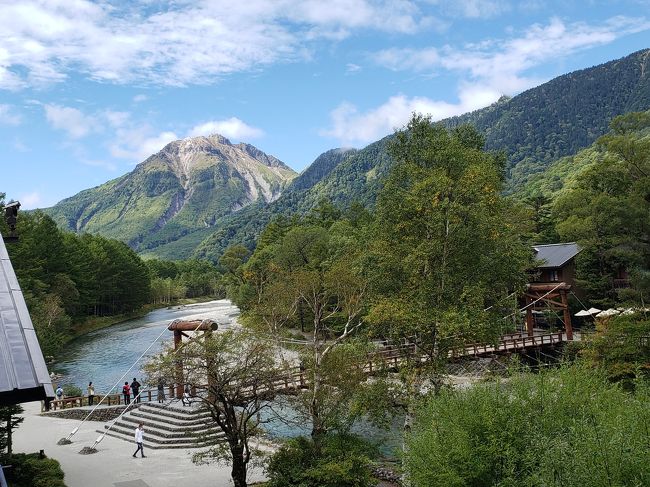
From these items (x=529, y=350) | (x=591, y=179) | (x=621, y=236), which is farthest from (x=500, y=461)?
(x=591, y=179)

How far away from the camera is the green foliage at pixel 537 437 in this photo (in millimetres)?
8727

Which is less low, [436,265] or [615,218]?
[615,218]

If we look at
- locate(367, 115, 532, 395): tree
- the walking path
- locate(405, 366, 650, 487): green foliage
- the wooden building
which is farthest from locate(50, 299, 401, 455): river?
the wooden building

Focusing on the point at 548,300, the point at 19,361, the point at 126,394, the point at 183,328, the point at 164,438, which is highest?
the point at 19,361

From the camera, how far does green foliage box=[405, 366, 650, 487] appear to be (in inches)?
344

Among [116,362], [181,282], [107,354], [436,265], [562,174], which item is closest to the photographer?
[436,265]

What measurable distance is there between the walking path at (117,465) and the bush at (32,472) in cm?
85

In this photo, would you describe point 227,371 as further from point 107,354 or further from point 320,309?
point 107,354

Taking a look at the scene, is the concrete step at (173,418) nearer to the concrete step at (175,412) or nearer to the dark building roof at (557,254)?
the concrete step at (175,412)

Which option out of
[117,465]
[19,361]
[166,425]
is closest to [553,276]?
[166,425]

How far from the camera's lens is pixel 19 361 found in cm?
429

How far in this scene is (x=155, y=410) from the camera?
25.2 m

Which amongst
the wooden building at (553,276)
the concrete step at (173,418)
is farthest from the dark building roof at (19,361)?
the wooden building at (553,276)

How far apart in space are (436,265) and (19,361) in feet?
62.9
